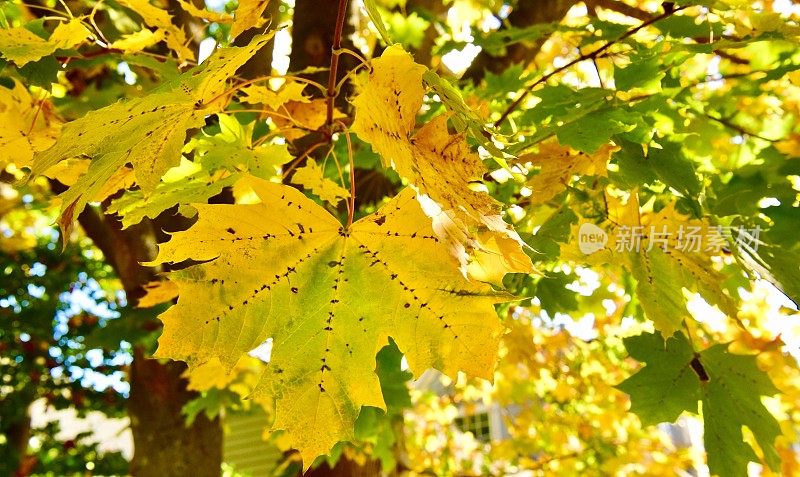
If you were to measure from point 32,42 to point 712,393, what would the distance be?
1640 millimetres

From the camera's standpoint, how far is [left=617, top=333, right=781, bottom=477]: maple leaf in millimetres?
1462

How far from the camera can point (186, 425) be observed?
9.19 feet

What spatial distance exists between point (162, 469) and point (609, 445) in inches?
132

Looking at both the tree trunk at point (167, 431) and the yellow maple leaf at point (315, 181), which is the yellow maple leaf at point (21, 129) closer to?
the yellow maple leaf at point (315, 181)

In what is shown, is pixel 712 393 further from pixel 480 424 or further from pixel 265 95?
pixel 480 424

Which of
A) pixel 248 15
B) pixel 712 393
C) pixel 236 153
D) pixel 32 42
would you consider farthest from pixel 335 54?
pixel 712 393

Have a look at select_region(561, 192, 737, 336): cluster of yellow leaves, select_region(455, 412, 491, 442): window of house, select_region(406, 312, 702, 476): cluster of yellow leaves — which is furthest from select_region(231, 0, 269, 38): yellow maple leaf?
select_region(455, 412, 491, 442): window of house

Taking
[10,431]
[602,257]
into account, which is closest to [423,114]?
[602,257]

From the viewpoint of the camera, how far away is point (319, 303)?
88 centimetres

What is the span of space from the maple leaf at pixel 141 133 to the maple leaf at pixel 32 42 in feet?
1.35

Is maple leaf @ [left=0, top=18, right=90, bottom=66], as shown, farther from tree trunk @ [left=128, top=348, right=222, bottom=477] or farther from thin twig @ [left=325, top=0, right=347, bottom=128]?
tree trunk @ [left=128, top=348, right=222, bottom=477]

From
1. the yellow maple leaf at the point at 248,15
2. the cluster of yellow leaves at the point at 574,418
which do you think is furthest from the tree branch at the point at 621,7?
the cluster of yellow leaves at the point at 574,418

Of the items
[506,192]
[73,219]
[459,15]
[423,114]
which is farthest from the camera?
[459,15]

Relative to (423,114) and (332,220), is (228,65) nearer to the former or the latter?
(332,220)
